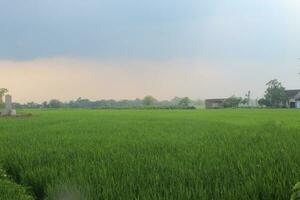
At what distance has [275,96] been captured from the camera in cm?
6312

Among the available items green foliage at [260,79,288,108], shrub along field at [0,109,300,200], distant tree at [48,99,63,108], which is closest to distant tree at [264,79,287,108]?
green foliage at [260,79,288,108]

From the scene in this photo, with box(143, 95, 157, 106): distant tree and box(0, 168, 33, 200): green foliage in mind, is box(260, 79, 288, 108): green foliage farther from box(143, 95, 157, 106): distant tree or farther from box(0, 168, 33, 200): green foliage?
box(0, 168, 33, 200): green foliage

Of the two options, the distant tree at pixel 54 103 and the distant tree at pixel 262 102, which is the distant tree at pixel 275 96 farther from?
the distant tree at pixel 54 103

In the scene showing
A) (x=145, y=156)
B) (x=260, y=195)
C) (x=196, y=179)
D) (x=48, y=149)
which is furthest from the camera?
(x=48, y=149)

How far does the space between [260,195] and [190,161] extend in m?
1.96

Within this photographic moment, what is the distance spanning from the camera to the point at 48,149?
27.2 feet

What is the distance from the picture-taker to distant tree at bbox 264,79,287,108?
6300cm

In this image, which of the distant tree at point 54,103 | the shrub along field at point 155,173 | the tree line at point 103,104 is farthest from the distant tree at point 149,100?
the shrub along field at point 155,173

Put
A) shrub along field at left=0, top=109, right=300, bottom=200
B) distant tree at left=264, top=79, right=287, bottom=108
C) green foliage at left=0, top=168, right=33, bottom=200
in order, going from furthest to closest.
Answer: distant tree at left=264, top=79, right=287, bottom=108 → green foliage at left=0, top=168, right=33, bottom=200 → shrub along field at left=0, top=109, right=300, bottom=200

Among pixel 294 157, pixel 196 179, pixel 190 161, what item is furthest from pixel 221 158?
pixel 196 179

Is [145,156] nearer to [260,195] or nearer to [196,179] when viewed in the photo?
[196,179]

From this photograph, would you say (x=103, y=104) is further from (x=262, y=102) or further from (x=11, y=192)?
(x=11, y=192)

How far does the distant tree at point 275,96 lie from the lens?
2480 inches

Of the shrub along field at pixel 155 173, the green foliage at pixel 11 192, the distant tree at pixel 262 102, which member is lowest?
the green foliage at pixel 11 192
